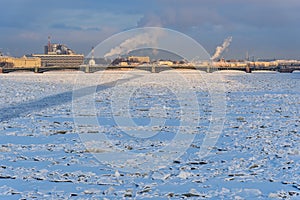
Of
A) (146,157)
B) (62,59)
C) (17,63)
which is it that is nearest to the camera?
→ (146,157)

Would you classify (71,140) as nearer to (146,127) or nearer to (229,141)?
(146,127)

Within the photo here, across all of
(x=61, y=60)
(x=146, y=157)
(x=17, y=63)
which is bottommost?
(x=146, y=157)

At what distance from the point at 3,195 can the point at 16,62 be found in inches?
5596

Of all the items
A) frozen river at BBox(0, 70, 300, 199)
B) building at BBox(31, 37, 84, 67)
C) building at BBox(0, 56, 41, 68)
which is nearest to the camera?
frozen river at BBox(0, 70, 300, 199)

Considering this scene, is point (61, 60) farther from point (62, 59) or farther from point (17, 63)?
point (17, 63)

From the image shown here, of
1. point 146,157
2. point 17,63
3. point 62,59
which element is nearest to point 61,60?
point 62,59

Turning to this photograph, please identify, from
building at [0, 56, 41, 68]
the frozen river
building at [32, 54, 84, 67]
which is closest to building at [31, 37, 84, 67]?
building at [32, 54, 84, 67]

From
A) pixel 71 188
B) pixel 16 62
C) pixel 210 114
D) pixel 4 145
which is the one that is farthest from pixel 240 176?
pixel 16 62

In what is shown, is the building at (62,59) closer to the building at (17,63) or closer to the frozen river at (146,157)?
the building at (17,63)

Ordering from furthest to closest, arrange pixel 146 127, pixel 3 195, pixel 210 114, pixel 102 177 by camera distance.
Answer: pixel 210 114 → pixel 146 127 → pixel 102 177 → pixel 3 195

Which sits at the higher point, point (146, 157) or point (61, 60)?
point (61, 60)

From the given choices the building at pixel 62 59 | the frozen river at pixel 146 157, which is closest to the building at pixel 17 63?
the building at pixel 62 59

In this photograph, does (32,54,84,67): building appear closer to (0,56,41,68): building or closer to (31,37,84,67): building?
(31,37,84,67): building

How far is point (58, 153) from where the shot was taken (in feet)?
25.2
